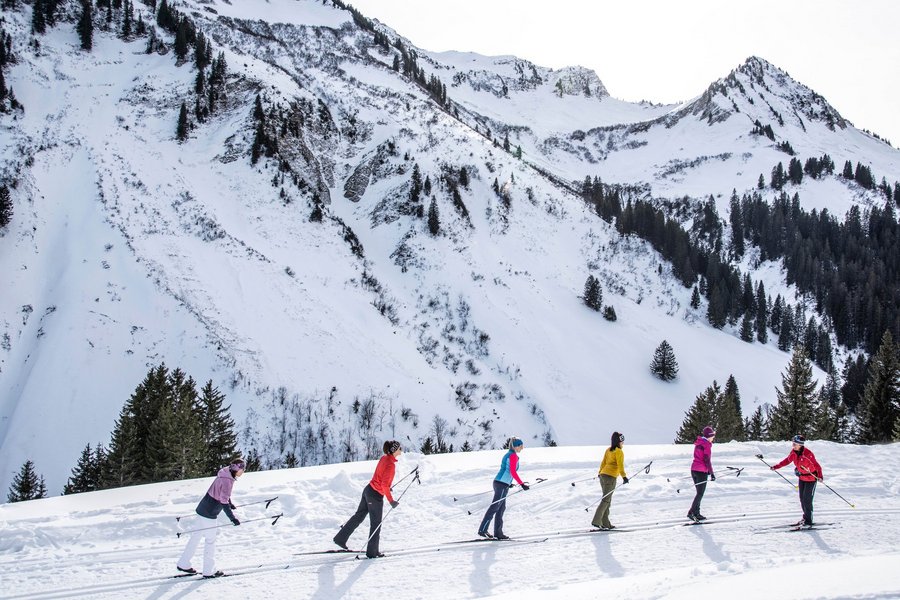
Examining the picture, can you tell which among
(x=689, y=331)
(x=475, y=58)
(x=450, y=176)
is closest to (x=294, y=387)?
(x=450, y=176)

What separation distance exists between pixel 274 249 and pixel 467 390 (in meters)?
22.7

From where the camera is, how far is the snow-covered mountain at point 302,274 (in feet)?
111

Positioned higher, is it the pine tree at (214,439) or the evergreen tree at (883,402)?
the evergreen tree at (883,402)

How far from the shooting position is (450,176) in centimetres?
6788

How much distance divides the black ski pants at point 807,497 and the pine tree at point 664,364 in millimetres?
41851

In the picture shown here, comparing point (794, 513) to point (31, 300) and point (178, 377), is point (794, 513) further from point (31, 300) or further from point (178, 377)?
point (31, 300)

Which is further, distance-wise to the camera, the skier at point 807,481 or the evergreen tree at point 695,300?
the evergreen tree at point 695,300

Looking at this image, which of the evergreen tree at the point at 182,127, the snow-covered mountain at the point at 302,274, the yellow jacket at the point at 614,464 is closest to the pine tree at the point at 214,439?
the snow-covered mountain at the point at 302,274

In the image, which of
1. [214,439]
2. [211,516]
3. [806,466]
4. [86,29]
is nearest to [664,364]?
[806,466]

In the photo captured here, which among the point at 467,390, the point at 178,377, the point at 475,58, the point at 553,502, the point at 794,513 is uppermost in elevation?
the point at 475,58

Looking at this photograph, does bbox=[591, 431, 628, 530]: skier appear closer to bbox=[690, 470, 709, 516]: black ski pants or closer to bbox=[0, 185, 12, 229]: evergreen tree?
bbox=[690, 470, 709, 516]: black ski pants

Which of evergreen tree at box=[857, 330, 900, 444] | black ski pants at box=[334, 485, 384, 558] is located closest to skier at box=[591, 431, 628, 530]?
black ski pants at box=[334, 485, 384, 558]

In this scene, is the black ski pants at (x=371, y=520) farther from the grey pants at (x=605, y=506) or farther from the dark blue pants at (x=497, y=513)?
the grey pants at (x=605, y=506)

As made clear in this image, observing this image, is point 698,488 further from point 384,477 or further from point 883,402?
point 883,402
